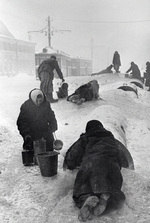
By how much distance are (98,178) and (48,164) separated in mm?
1138

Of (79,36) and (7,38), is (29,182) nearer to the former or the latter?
(7,38)

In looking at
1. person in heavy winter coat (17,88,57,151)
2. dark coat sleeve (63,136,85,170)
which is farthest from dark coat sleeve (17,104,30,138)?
dark coat sleeve (63,136,85,170)

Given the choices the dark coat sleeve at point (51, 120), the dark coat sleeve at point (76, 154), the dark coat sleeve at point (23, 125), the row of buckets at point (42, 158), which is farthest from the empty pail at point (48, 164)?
the dark coat sleeve at point (51, 120)

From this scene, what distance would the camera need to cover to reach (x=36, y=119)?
15.6 ft

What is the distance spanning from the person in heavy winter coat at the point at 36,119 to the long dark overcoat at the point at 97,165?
1.09 metres

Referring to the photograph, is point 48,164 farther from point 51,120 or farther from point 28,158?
point 51,120

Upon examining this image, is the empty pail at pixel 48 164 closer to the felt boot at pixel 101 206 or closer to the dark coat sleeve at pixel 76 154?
the dark coat sleeve at pixel 76 154

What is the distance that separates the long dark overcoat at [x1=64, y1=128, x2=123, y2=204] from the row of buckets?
34 cm

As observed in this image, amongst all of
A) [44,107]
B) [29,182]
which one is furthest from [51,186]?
[44,107]

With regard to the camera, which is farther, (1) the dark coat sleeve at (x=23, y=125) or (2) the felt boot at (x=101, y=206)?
(1) the dark coat sleeve at (x=23, y=125)

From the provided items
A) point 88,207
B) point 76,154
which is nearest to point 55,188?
point 76,154

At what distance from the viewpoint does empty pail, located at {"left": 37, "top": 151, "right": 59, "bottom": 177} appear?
4.02 m

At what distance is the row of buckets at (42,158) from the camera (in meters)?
4.04

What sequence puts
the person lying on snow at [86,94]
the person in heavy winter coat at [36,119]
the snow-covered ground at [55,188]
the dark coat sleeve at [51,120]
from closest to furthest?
the snow-covered ground at [55,188]
the person in heavy winter coat at [36,119]
the dark coat sleeve at [51,120]
the person lying on snow at [86,94]
